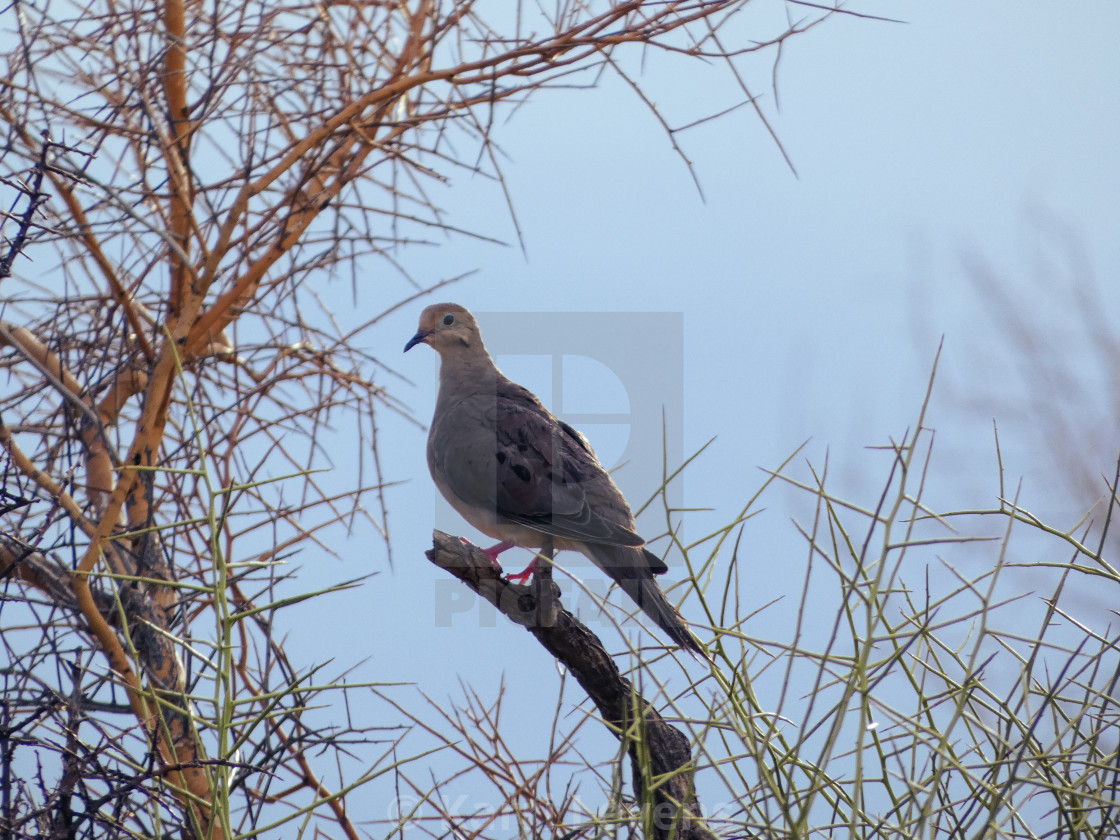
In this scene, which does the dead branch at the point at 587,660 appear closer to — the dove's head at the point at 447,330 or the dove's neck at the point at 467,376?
the dove's neck at the point at 467,376

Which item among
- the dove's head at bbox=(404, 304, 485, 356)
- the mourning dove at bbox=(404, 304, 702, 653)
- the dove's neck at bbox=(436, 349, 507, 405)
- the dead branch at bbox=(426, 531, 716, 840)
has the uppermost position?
the dove's head at bbox=(404, 304, 485, 356)

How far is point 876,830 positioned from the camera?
171 cm

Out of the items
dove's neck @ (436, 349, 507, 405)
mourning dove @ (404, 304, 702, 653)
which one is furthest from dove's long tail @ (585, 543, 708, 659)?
dove's neck @ (436, 349, 507, 405)

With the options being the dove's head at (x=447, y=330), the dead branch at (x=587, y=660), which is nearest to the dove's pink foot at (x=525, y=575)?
the dead branch at (x=587, y=660)

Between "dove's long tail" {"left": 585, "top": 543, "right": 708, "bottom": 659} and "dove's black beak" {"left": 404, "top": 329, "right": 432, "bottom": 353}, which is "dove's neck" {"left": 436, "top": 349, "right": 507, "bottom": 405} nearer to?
"dove's black beak" {"left": 404, "top": 329, "right": 432, "bottom": 353}

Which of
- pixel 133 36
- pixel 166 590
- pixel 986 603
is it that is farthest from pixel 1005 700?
pixel 133 36

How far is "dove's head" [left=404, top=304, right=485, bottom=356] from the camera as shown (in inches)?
178

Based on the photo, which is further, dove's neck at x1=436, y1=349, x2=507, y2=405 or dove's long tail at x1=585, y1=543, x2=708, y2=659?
dove's neck at x1=436, y1=349, x2=507, y2=405

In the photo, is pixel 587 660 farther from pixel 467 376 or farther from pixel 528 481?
pixel 467 376

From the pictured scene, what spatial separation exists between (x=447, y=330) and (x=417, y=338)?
152mm

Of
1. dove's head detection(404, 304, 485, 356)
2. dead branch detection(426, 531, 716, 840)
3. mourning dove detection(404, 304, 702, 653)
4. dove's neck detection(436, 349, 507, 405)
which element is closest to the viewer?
dead branch detection(426, 531, 716, 840)

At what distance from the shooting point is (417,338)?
4.55 metres

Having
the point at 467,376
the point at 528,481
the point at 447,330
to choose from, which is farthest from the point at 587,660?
the point at 447,330

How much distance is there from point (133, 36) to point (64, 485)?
1.50 metres
